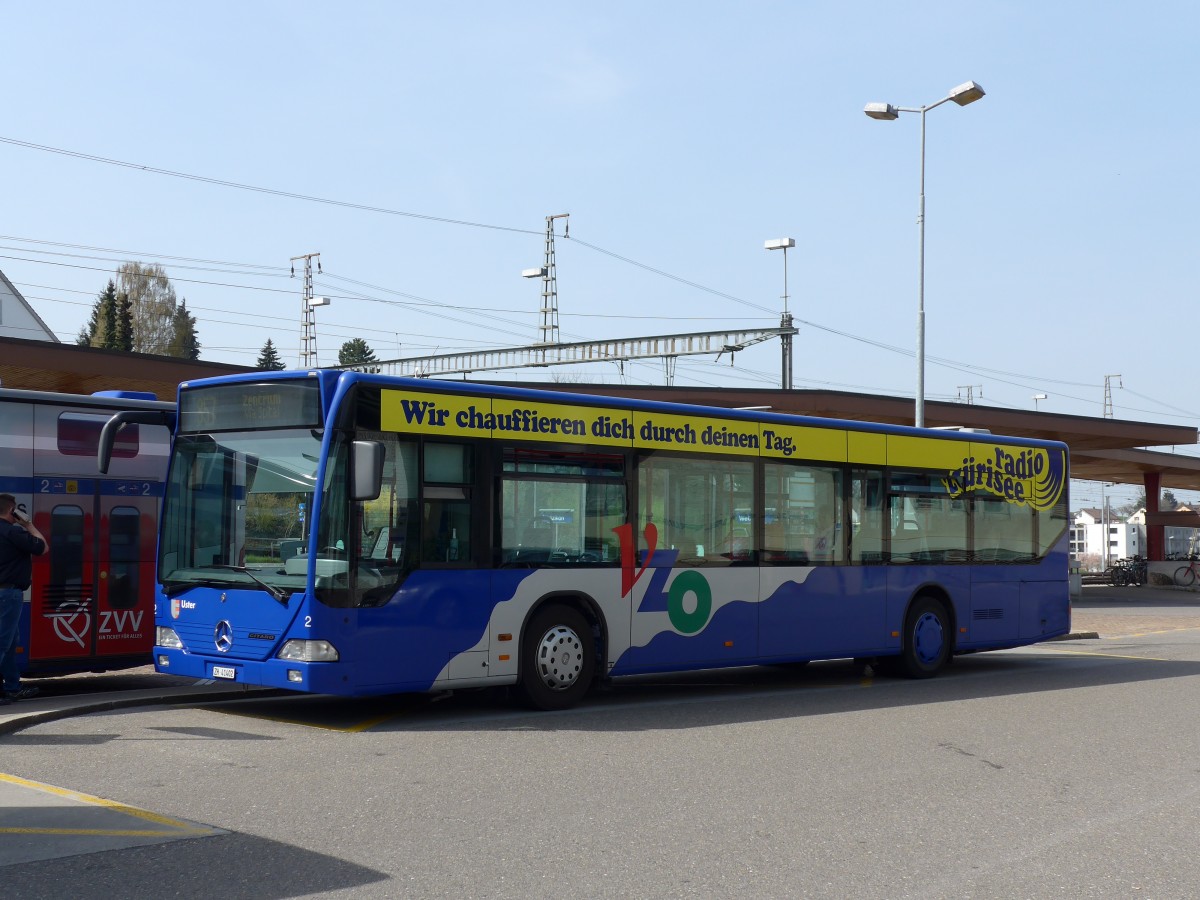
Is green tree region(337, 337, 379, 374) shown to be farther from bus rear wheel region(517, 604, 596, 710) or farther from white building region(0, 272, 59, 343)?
bus rear wheel region(517, 604, 596, 710)

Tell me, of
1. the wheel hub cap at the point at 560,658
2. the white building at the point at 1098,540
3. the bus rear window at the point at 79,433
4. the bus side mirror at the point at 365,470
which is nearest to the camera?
the bus side mirror at the point at 365,470

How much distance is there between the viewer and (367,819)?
7.40 metres

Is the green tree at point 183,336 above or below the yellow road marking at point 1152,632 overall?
above

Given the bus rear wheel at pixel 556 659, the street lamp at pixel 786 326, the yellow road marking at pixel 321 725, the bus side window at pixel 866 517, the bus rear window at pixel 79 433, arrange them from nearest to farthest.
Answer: the yellow road marking at pixel 321 725
the bus rear wheel at pixel 556 659
the bus rear window at pixel 79 433
the bus side window at pixel 866 517
the street lamp at pixel 786 326

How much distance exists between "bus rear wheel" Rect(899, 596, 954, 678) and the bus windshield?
796 cm

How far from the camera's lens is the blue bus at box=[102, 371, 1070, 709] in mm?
10789

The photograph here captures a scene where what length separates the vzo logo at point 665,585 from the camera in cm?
1274

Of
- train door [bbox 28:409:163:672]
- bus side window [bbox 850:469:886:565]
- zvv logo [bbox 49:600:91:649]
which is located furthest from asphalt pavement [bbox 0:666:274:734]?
bus side window [bbox 850:469:886:565]

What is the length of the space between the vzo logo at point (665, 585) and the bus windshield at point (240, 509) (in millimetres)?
3135

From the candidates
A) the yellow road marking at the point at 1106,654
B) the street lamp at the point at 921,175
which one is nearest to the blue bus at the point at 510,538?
the yellow road marking at the point at 1106,654

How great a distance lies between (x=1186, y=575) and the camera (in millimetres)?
55875

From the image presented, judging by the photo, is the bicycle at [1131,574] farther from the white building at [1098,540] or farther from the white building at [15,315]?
the white building at [1098,540]

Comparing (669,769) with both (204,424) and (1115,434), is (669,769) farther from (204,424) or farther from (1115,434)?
(1115,434)

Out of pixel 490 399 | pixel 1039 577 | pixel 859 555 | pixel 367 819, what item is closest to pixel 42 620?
pixel 490 399
